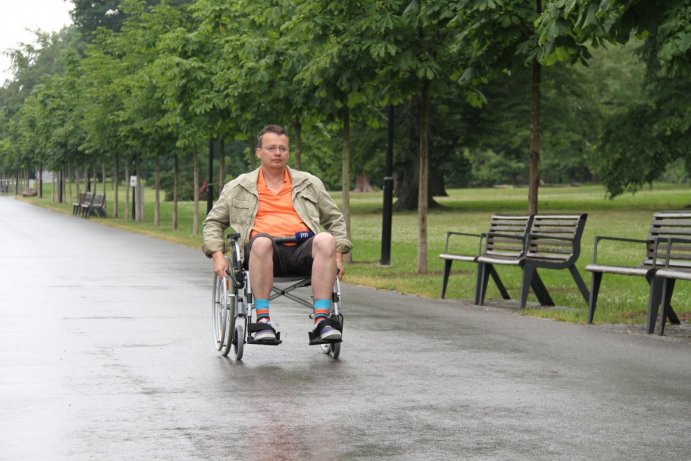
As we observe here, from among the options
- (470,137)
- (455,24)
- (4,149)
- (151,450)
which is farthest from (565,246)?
(4,149)

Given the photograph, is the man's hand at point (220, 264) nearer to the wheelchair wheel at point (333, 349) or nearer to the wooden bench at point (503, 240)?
the wheelchair wheel at point (333, 349)

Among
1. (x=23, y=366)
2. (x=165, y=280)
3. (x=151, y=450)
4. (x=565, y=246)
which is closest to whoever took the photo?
(x=151, y=450)

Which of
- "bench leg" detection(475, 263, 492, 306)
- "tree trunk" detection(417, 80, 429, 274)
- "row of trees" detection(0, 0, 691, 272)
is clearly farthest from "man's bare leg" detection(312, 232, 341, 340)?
"tree trunk" detection(417, 80, 429, 274)

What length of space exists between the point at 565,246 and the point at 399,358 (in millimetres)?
4961

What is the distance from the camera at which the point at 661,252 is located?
13.0 m

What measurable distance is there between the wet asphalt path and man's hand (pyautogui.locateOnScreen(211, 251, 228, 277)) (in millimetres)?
659

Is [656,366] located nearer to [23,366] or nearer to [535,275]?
[23,366]

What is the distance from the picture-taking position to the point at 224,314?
33.1 feet

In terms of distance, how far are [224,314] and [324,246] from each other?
93 centimetres

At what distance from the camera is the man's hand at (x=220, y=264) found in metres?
9.88

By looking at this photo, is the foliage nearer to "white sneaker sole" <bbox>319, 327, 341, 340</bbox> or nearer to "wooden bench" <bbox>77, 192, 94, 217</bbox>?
"wooden bench" <bbox>77, 192, 94, 217</bbox>

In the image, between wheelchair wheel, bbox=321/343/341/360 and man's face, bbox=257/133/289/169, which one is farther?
man's face, bbox=257/133/289/169

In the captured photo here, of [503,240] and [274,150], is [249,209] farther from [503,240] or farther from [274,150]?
[503,240]

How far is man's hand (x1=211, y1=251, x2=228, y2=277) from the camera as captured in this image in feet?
32.4
